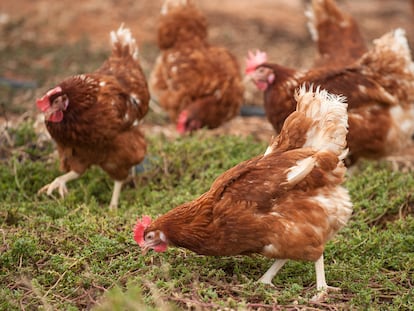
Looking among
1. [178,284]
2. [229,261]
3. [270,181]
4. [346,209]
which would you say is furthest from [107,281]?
[346,209]

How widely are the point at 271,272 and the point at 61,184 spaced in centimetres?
234

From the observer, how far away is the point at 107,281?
13.4 feet

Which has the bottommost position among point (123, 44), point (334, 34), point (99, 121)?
point (99, 121)

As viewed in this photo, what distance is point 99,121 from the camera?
562cm

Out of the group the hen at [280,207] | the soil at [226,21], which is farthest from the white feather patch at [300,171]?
the soil at [226,21]

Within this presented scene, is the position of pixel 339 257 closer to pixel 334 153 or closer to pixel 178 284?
pixel 334 153

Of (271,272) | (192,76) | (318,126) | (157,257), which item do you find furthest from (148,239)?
(192,76)

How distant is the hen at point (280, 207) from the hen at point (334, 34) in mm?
3312

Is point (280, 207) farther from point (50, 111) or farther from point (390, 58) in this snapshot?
point (390, 58)

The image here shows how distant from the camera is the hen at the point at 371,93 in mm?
6230

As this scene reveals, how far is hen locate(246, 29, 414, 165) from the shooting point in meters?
6.23

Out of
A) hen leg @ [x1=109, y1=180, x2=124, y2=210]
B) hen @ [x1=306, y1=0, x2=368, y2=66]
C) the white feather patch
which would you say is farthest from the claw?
hen @ [x1=306, y1=0, x2=368, y2=66]

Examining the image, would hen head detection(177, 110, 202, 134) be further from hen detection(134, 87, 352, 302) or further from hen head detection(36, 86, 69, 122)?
hen detection(134, 87, 352, 302)

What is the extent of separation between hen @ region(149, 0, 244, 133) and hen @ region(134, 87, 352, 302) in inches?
140
